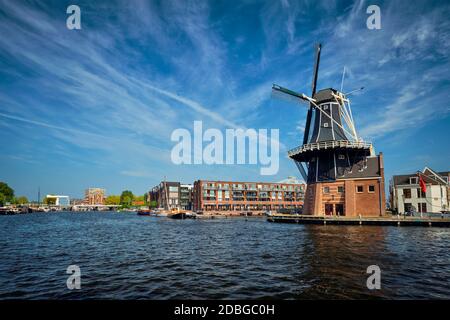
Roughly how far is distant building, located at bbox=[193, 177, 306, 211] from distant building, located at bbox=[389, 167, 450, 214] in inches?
2788

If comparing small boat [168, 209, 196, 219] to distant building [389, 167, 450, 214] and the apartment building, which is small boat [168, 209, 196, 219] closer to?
distant building [389, 167, 450, 214]

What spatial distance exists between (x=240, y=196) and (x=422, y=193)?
78123 millimetres

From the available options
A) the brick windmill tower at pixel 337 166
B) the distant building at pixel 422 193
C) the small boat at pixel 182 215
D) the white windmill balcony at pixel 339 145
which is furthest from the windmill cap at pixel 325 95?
the small boat at pixel 182 215

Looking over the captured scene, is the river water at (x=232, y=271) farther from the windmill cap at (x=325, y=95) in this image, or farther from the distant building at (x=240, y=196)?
the distant building at (x=240, y=196)

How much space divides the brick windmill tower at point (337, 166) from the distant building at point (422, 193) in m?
15.9

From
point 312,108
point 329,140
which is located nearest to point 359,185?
point 329,140

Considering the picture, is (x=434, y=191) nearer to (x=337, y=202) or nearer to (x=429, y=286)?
(x=337, y=202)

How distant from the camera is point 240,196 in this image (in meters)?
128

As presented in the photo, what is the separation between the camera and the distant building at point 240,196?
404ft

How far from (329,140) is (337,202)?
12.7 m

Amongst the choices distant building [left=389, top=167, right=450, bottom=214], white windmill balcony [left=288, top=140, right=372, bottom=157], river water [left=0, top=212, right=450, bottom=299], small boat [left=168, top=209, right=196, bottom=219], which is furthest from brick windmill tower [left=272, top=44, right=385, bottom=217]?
small boat [left=168, top=209, right=196, bottom=219]

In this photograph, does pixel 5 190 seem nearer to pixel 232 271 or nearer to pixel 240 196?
pixel 240 196
